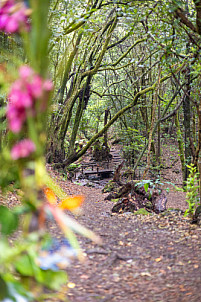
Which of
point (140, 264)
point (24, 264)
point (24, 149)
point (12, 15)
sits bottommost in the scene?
point (140, 264)

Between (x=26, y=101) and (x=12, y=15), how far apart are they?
0.46 feet

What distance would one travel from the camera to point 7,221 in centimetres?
55

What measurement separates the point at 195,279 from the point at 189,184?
4.98 feet

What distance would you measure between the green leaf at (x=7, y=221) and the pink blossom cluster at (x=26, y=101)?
185mm

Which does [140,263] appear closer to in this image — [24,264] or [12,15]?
[24,264]

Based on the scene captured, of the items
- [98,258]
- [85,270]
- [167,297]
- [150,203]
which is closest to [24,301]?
[167,297]

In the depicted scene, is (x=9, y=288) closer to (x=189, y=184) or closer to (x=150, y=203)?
(x=189, y=184)

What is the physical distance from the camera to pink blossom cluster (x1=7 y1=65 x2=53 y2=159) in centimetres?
40

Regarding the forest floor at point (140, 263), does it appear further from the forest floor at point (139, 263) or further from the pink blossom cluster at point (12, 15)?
the pink blossom cluster at point (12, 15)

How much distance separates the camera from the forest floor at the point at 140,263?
73.6 inches

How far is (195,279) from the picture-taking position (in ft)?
6.94

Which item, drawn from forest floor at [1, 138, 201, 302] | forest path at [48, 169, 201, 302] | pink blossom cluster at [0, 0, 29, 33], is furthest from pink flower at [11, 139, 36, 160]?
forest path at [48, 169, 201, 302]

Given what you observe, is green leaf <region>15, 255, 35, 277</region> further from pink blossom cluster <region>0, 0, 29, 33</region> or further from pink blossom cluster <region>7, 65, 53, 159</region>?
pink blossom cluster <region>0, 0, 29, 33</region>

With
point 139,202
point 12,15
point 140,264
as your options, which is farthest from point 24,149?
point 139,202
